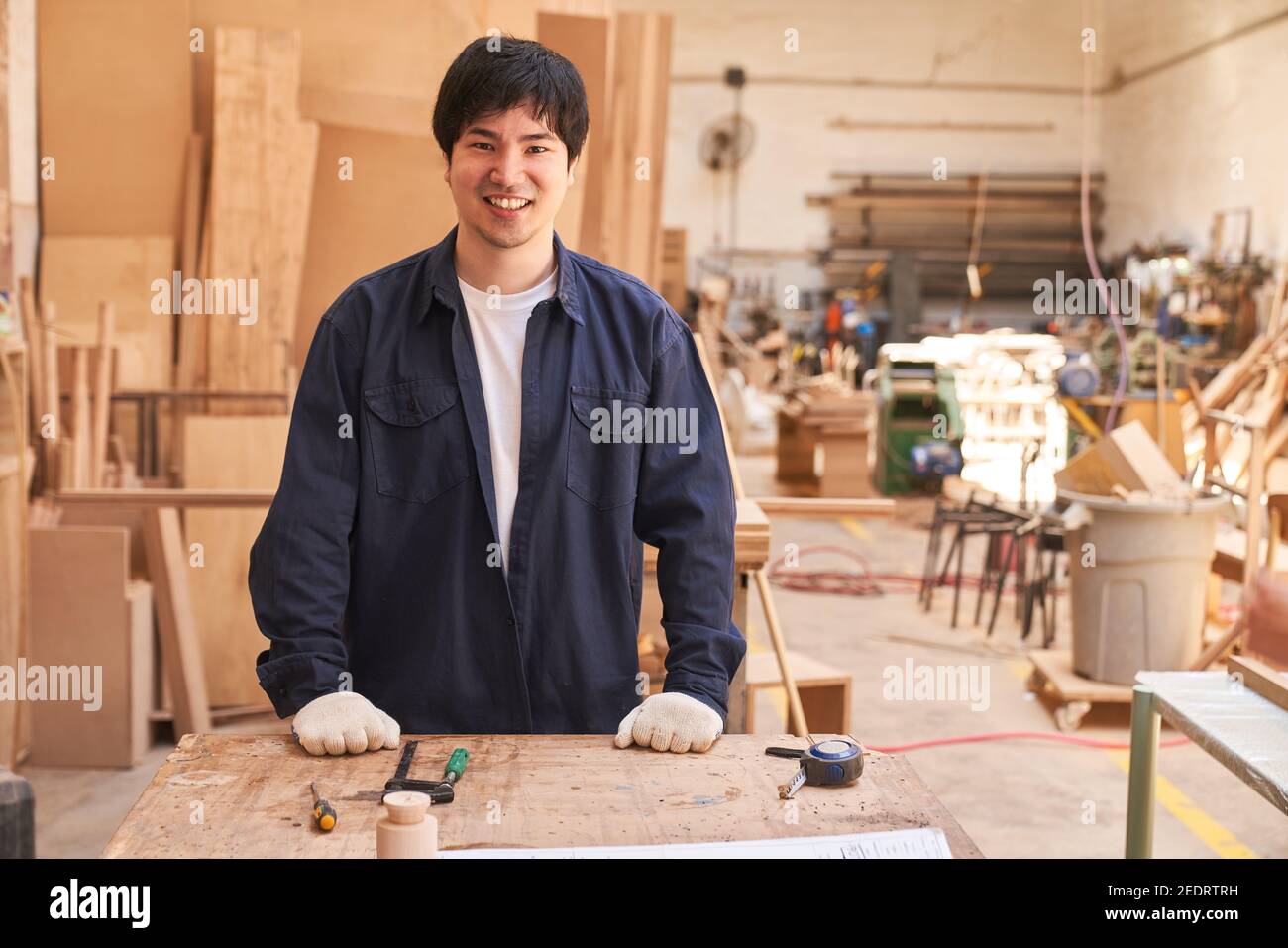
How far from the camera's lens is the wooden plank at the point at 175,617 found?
166 inches

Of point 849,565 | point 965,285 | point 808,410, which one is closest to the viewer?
point 849,565

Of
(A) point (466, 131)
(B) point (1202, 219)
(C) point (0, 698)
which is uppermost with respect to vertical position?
(B) point (1202, 219)

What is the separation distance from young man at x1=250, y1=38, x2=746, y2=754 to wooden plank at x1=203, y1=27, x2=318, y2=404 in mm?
3001

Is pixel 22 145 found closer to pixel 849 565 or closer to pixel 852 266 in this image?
pixel 849 565

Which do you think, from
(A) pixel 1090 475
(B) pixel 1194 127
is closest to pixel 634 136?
(A) pixel 1090 475

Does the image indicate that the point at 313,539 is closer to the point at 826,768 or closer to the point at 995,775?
the point at 826,768

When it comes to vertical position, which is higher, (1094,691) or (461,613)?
(461,613)

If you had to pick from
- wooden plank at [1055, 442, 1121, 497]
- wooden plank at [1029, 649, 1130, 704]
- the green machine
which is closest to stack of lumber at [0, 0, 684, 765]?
wooden plank at [1055, 442, 1121, 497]

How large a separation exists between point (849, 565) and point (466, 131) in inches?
238

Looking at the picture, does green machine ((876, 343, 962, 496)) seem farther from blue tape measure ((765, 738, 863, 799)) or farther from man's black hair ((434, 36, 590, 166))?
blue tape measure ((765, 738, 863, 799))

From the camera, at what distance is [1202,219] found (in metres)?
13.5

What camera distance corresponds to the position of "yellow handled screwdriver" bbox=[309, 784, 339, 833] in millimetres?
1438

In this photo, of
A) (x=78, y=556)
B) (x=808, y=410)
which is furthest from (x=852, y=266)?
(x=78, y=556)

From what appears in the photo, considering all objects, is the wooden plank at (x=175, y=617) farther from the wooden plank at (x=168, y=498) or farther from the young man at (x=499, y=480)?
the young man at (x=499, y=480)
